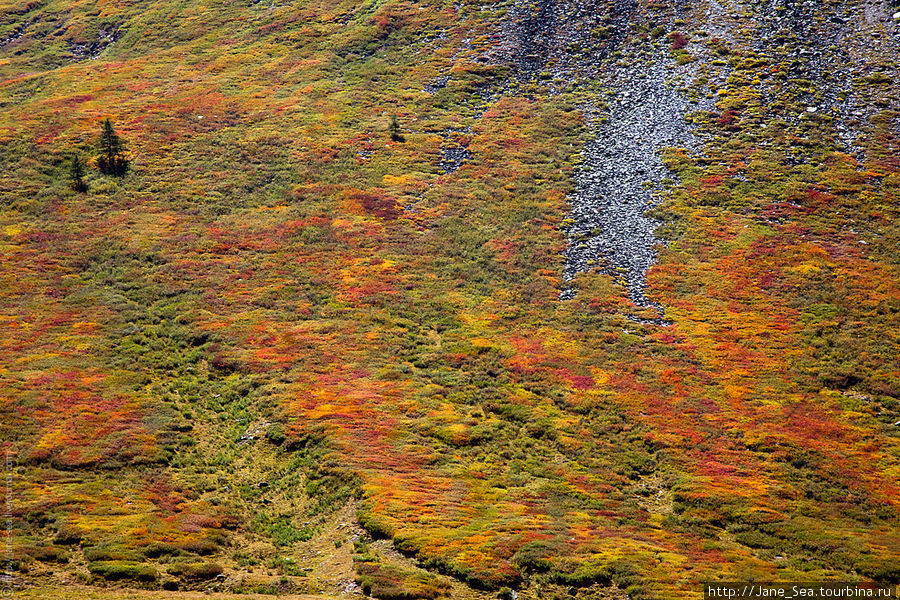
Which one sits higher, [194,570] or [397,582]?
[194,570]

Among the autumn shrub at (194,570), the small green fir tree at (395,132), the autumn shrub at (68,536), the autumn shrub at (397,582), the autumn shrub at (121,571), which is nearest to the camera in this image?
the autumn shrub at (121,571)

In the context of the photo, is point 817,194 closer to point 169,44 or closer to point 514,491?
point 514,491

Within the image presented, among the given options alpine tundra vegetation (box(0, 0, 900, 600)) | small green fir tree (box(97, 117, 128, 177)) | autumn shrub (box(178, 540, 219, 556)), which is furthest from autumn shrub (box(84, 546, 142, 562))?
small green fir tree (box(97, 117, 128, 177))

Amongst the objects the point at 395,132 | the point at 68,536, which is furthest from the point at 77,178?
the point at 68,536

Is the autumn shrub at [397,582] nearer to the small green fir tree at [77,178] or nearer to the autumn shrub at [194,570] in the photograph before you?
the autumn shrub at [194,570]

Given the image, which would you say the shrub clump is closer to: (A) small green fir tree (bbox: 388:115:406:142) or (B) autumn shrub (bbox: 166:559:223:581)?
(B) autumn shrub (bbox: 166:559:223:581)

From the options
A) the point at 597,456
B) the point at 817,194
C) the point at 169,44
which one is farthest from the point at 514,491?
the point at 169,44

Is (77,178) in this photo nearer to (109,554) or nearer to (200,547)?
(109,554)

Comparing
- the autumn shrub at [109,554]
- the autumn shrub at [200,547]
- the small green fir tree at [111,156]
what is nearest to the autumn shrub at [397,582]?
the autumn shrub at [200,547]
